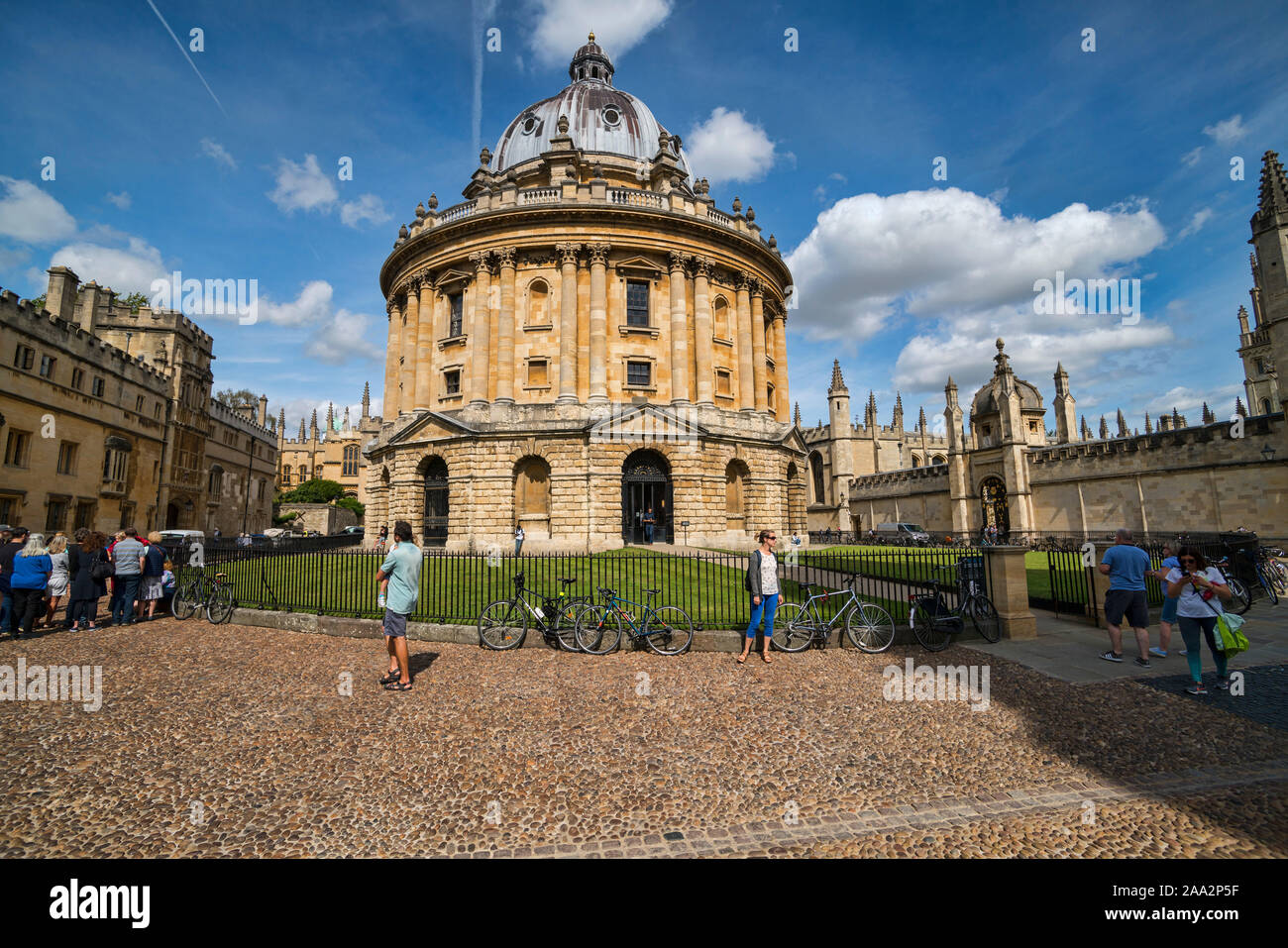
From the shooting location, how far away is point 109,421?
29.7 meters

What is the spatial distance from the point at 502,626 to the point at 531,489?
14.9m

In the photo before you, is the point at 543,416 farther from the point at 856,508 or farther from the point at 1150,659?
the point at 856,508

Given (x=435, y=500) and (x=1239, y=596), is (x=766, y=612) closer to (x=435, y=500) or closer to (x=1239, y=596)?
(x=1239, y=596)

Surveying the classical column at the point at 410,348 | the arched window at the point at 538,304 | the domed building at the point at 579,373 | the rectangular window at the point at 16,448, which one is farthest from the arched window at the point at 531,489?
the rectangular window at the point at 16,448

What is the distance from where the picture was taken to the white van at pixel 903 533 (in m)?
33.3

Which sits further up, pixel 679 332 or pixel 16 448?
pixel 679 332

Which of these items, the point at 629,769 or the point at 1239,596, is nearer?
the point at 629,769

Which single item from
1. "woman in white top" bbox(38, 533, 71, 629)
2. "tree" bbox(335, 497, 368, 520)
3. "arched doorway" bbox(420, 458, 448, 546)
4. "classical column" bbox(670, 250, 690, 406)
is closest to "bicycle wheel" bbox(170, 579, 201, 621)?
"woman in white top" bbox(38, 533, 71, 629)

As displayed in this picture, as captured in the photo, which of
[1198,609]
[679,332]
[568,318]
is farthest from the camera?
[679,332]

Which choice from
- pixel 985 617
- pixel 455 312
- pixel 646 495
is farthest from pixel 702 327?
pixel 985 617

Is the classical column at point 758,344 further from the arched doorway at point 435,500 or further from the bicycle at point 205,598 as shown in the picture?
the bicycle at point 205,598

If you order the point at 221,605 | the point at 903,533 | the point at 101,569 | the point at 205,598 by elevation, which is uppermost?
the point at 903,533

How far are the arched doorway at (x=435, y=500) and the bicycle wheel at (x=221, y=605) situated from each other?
1218cm

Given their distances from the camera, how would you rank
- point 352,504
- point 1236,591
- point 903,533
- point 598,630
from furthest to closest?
1. point 352,504
2. point 903,533
3. point 1236,591
4. point 598,630
